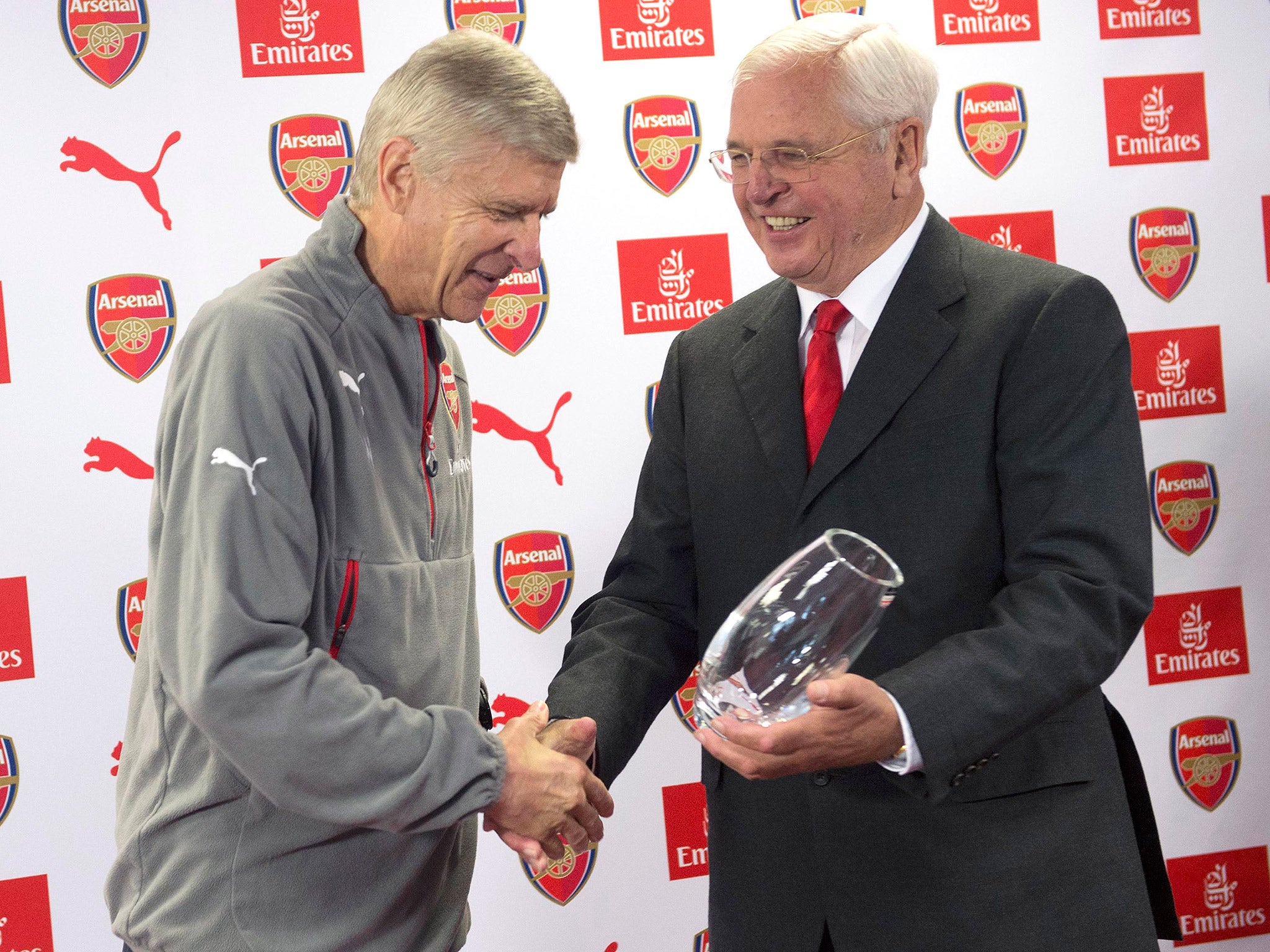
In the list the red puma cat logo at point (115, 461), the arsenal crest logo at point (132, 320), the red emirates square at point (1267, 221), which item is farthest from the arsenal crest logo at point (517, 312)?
the red emirates square at point (1267, 221)

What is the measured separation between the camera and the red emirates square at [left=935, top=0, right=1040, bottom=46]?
119 inches

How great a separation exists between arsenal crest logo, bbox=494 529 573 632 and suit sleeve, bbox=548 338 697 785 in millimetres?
862

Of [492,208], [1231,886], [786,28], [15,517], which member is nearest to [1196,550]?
[1231,886]

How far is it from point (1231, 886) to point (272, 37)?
3394mm

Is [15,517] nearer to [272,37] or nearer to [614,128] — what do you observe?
[272,37]

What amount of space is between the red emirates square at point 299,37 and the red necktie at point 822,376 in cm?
153

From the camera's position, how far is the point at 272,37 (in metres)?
2.69

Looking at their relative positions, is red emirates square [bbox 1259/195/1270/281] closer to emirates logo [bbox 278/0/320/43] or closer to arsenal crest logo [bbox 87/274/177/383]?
emirates logo [bbox 278/0/320/43]

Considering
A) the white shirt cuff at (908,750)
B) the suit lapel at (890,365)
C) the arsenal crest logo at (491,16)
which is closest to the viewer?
the white shirt cuff at (908,750)

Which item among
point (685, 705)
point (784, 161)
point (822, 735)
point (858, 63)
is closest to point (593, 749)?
point (822, 735)

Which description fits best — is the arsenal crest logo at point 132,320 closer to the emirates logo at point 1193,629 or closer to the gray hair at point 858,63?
the gray hair at point 858,63

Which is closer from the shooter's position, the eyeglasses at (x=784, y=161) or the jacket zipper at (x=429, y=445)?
the jacket zipper at (x=429, y=445)

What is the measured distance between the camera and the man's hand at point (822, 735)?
4.26 ft

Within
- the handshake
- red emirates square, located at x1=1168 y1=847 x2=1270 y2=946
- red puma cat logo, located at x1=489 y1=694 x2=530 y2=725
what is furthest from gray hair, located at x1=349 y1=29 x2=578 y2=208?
red emirates square, located at x1=1168 y1=847 x2=1270 y2=946
